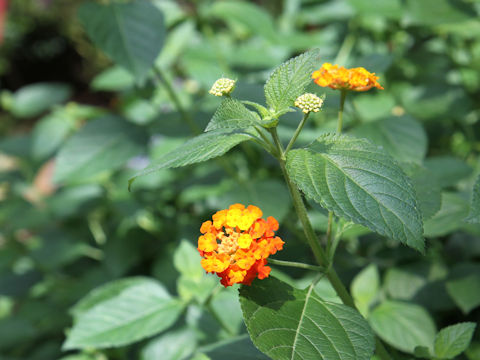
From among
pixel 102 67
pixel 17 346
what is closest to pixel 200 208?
pixel 17 346

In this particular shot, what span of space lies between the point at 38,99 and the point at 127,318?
1.25 m

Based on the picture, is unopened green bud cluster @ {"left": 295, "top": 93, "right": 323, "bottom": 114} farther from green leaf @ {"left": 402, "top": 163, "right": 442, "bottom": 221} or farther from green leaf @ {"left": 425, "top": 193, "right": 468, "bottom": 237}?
green leaf @ {"left": 425, "top": 193, "right": 468, "bottom": 237}

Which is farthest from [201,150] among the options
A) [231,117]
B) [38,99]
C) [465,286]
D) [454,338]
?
[38,99]

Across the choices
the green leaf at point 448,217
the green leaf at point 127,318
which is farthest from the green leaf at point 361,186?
the green leaf at point 127,318

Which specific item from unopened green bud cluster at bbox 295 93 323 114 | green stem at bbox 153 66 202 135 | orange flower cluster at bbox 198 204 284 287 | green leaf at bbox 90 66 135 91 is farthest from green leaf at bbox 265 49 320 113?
green leaf at bbox 90 66 135 91

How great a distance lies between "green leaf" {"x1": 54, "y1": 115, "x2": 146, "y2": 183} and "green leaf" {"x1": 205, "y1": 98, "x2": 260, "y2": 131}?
77 centimetres

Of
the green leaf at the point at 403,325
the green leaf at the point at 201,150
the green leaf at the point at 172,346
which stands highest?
the green leaf at the point at 201,150

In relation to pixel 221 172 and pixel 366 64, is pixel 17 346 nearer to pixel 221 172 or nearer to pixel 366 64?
pixel 221 172

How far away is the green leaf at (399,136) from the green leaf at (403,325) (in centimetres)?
34

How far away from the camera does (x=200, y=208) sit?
1.64m

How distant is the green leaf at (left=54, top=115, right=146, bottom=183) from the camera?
51.3 inches

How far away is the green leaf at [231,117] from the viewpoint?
0.57 m

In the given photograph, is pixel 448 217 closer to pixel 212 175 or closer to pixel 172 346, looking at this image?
pixel 172 346

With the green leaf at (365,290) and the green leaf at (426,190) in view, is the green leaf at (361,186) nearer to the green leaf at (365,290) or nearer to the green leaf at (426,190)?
the green leaf at (426,190)
